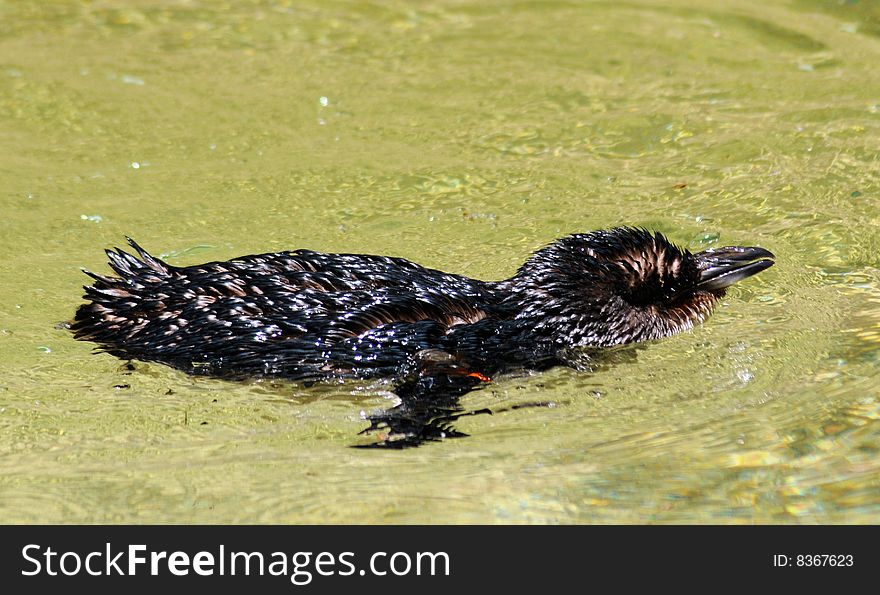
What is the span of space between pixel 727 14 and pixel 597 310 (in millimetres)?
7548

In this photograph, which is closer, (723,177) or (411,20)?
(723,177)

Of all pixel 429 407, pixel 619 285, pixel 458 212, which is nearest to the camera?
pixel 429 407

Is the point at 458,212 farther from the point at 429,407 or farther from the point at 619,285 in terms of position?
the point at 429,407

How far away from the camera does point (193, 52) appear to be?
14023mm

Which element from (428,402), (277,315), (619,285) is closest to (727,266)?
(619,285)

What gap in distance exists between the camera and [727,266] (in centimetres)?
855

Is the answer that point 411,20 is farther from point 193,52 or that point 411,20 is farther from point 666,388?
point 666,388

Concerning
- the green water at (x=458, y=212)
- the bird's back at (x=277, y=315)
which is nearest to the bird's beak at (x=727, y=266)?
the green water at (x=458, y=212)

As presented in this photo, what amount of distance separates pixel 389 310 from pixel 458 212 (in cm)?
300

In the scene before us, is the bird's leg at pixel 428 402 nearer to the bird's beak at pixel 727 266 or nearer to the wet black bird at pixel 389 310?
the wet black bird at pixel 389 310

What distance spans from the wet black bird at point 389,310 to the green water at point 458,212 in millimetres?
200
